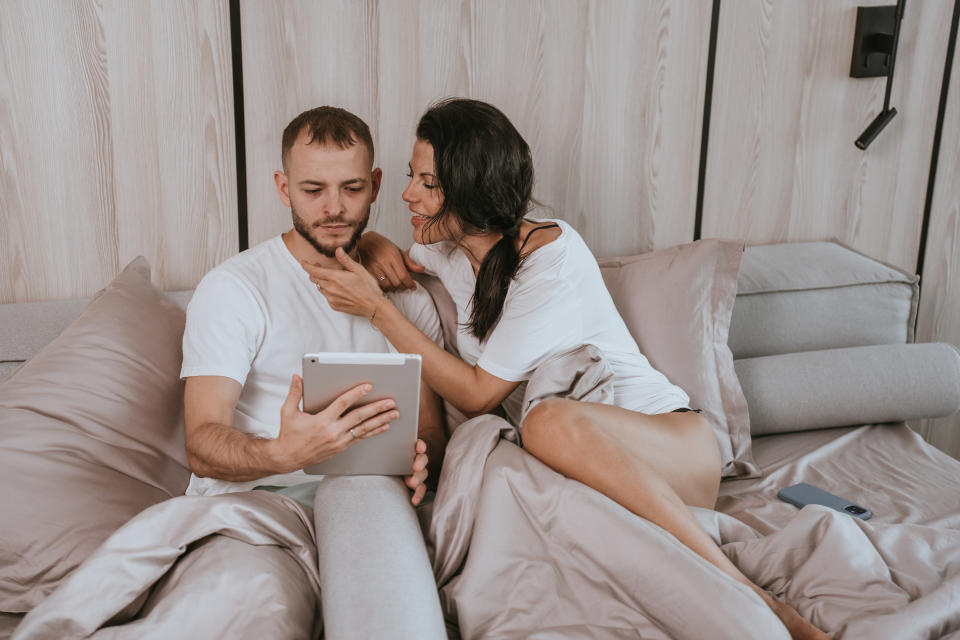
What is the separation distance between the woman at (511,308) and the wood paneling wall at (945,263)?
130cm

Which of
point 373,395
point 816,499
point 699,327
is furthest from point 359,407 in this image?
point 816,499

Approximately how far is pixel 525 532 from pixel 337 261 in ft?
2.32

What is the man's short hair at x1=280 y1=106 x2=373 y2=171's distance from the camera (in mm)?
1535

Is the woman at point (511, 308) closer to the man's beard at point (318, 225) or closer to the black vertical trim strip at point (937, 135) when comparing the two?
the man's beard at point (318, 225)

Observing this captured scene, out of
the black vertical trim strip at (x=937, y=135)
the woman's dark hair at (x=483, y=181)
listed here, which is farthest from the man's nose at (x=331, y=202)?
the black vertical trim strip at (x=937, y=135)

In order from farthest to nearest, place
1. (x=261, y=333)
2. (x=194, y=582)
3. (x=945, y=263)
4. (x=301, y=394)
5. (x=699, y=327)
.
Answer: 1. (x=945, y=263)
2. (x=699, y=327)
3. (x=261, y=333)
4. (x=301, y=394)
5. (x=194, y=582)

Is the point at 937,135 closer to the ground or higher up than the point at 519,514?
higher up

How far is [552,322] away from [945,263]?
1633mm

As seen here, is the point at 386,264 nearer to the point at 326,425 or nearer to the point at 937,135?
the point at 326,425

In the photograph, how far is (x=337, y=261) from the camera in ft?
5.36

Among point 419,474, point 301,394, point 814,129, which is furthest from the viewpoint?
point 814,129

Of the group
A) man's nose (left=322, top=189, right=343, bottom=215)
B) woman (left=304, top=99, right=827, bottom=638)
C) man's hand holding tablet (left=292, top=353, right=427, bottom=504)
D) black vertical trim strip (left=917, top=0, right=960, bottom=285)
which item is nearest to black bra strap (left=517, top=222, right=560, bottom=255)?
woman (left=304, top=99, right=827, bottom=638)

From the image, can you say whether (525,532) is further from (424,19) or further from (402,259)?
(424,19)

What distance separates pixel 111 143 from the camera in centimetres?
175
